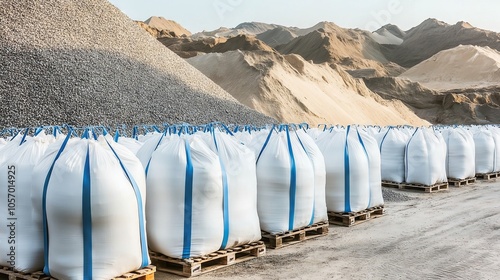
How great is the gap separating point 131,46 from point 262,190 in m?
10.3

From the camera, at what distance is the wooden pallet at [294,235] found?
6035 millimetres

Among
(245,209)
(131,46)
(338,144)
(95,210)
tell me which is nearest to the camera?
(95,210)

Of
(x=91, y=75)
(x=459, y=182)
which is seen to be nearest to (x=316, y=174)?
(x=459, y=182)

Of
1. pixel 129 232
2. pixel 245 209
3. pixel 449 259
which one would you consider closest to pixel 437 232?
pixel 449 259

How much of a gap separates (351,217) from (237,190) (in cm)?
254

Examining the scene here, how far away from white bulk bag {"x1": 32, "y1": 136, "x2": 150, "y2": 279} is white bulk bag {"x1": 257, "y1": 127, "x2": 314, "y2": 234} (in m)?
2.07

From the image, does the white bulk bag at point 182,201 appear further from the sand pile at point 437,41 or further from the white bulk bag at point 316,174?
the sand pile at point 437,41

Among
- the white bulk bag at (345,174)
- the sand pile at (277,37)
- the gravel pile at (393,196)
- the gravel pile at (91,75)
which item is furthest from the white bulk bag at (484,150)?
the sand pile at (277,37)

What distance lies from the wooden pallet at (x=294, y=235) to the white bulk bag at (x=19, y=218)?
255 cm

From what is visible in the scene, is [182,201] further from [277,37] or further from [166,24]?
[277,37]

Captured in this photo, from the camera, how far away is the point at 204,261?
16.3ft

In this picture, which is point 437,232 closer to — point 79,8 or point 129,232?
point 129,232

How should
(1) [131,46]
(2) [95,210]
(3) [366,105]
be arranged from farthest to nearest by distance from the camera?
(3) [366,105] < (1) [131,46] < (2) [95,210]

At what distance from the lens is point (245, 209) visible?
17.8 ft
